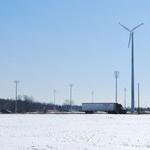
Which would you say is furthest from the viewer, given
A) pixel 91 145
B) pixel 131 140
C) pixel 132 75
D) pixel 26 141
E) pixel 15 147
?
pixel 132 75

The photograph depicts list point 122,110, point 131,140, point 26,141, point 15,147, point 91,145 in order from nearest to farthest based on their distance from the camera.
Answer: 1. point 15,147
2. point 91,145
3. point 26,141
4. point 131,140
5. point 122,110

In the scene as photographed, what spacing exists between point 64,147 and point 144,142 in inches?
192

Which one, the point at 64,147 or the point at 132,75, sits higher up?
the point at 132,75

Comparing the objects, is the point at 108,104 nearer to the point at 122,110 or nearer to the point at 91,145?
the point at 122,110

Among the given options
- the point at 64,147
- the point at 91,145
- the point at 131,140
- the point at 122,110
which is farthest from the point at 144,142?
the point at 122,110

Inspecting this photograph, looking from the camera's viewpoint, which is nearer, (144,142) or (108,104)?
(144,142)

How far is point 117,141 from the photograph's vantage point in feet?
78.5

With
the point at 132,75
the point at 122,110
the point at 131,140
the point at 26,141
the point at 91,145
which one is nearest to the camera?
the point at 91,145

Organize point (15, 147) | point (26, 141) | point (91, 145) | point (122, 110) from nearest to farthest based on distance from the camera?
point (15, 147), point (91, 145), point (26, 141), point (122, 110)

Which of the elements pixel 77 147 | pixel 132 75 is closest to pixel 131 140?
pixel 77 147

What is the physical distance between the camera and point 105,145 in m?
21.8

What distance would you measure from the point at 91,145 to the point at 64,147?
1.61m

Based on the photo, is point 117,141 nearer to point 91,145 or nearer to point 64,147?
point 91,145

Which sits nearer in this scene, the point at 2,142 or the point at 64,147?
the point at 64,147
